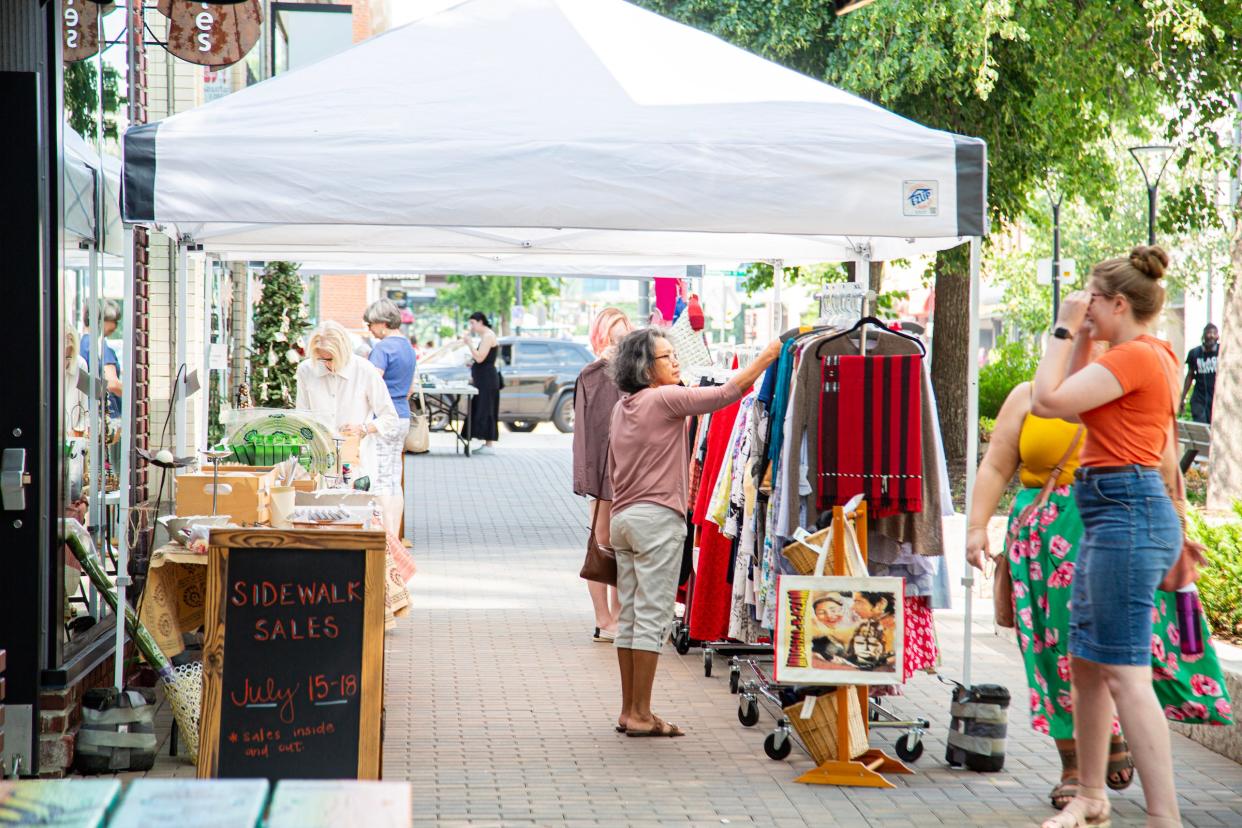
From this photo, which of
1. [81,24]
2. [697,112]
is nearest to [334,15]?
[81,24]

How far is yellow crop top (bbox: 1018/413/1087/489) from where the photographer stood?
5172mm

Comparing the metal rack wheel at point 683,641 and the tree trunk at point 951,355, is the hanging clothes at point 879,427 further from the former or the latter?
the tree trunk at point 951,355

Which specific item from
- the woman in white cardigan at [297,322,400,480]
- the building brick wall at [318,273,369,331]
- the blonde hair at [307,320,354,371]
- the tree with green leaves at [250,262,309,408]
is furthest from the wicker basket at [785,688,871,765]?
the building brick wall at [318,273,369,331]

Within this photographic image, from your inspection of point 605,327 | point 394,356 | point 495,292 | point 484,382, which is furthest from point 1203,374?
point 495,292

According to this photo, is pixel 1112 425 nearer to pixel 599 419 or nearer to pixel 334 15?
pixel 599 419

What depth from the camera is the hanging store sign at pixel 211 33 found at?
8320 mm

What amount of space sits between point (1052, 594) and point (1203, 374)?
15776 mm

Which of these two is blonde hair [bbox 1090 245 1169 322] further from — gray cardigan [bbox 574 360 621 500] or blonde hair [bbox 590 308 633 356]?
blonde hair [bbox 590 308 633 356]

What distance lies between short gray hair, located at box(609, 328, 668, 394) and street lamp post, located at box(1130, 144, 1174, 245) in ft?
51.6

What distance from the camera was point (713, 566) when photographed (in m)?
7.52

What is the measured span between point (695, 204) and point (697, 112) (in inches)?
17.6

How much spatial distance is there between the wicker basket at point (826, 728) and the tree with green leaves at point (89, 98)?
4.54 m

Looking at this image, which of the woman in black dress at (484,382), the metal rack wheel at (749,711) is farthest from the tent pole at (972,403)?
the woman in black dress at (484,382)

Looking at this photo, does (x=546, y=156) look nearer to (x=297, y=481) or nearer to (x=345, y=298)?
(x=297, y=481)
